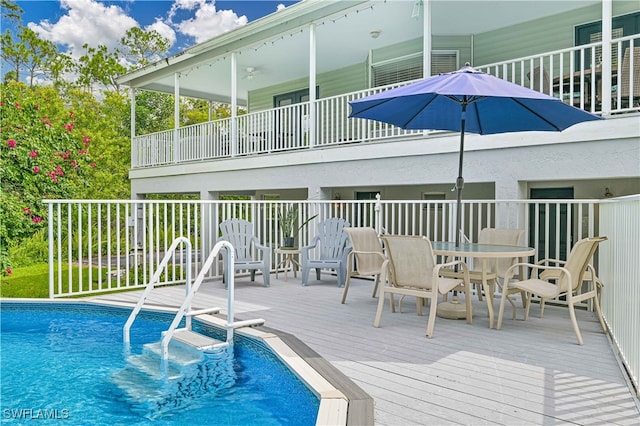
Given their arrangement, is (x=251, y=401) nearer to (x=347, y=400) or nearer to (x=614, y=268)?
(x=347, y=400)

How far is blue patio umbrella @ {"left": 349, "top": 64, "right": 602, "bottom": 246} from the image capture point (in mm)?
4406

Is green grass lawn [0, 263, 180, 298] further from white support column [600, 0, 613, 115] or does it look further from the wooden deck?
white support column [600, 0, 613, 115]

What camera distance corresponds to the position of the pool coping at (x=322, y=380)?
8.50 feet

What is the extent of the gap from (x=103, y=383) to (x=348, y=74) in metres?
11.4

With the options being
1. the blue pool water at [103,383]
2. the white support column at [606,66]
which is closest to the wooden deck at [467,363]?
the blue pool water at [103,383]

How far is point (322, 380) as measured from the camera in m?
3.13

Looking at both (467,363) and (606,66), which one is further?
(606,66)

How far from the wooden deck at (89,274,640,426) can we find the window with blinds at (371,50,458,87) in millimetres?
6452

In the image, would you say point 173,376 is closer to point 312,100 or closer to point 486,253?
point 486,253

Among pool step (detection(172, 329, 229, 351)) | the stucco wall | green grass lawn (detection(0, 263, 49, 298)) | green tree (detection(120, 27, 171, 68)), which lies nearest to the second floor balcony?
the stucco wall

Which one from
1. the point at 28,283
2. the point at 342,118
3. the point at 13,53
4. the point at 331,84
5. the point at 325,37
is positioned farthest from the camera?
the point at 13,53

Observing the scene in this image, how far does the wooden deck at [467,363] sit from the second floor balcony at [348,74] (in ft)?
12.0

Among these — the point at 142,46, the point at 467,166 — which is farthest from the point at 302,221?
the point at 142,46

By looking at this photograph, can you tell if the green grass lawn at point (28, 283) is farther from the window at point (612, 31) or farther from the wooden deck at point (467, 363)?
the window at point (612, 31)
